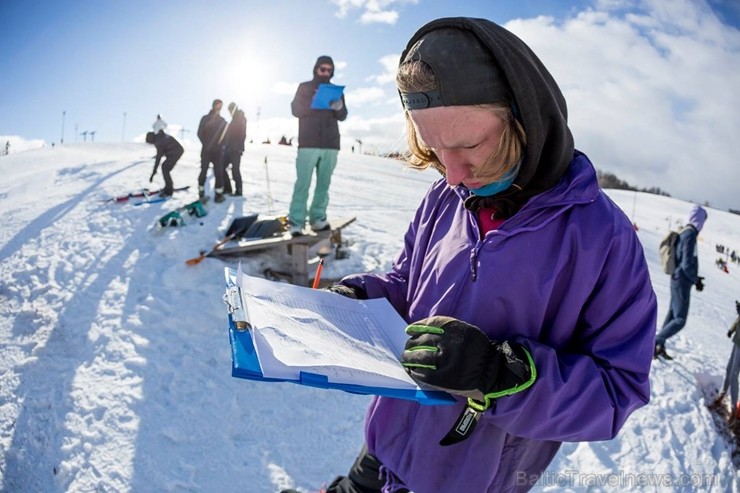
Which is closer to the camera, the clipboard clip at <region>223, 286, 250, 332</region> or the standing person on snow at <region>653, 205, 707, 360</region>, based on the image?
the clipboard clip at <region>223, 286, 250, 332</region>

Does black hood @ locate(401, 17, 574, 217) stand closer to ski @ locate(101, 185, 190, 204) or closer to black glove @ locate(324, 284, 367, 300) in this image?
Answer: black glove @ locate(324, 284, 367, 300)

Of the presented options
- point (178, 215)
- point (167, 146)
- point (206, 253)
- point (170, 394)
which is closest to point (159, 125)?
point (167, 146)

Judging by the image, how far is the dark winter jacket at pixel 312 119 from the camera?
5.62m

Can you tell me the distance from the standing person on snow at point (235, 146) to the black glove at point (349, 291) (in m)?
7.71

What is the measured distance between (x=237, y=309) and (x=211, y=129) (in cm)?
885

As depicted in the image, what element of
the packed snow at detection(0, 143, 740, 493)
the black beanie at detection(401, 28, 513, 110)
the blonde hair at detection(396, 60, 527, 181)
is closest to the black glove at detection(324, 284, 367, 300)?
the blonde hair at detection(396, 60, 527, 181)

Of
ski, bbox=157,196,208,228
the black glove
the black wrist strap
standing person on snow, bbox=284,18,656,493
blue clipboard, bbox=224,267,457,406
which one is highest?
standing person on snow, bbox=284,18,656,493

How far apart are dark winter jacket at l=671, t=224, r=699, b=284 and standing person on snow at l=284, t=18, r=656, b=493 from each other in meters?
5.16

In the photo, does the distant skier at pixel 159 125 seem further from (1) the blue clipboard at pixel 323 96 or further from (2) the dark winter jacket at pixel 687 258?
(2) the dark winter jacket at pixel 687 258

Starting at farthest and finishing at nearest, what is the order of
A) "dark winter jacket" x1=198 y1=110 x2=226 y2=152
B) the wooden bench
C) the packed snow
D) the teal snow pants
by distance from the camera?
"dark winter jacket" x1=198 y1=110 x2=226 y2=152, the teal snow pants, the wooden bench, the packed snow

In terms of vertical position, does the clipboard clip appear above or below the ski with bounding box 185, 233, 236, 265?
above

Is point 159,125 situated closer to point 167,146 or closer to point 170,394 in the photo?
point 167,146

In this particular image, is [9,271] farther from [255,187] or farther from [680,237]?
[680,237]

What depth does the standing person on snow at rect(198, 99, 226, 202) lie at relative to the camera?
29.4ft
